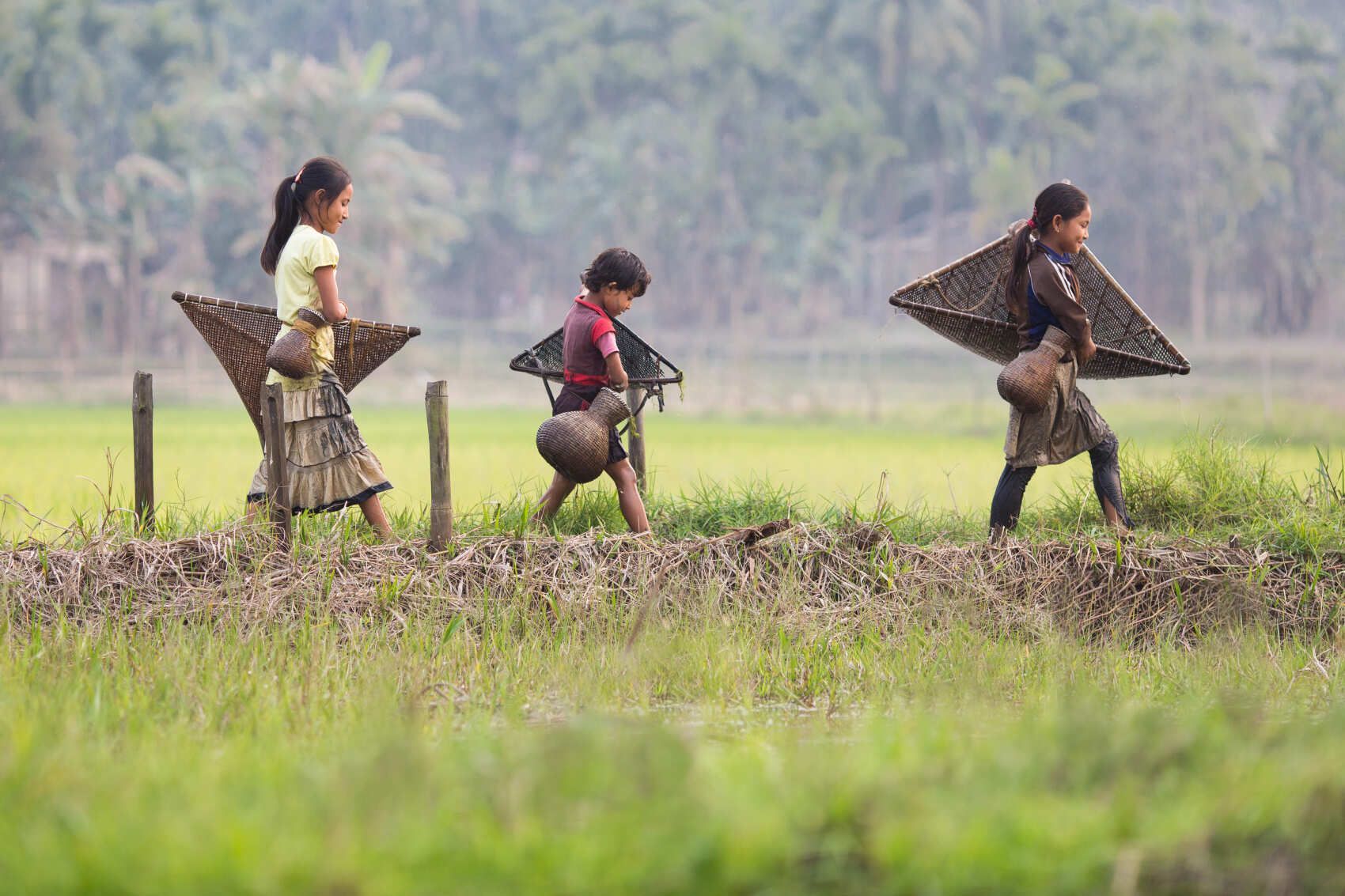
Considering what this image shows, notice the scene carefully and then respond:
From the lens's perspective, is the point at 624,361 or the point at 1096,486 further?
the point at 624,361

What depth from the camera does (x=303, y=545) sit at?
4926 millimetres

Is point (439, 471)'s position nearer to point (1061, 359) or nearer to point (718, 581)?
point (718, 581)

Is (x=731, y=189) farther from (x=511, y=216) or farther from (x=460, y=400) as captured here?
(x=460, y=400)

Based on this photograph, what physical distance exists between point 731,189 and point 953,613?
32.8 metres

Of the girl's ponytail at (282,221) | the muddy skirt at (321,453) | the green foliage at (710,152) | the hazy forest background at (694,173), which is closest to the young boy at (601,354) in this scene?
the muddy skirt at (321,453)

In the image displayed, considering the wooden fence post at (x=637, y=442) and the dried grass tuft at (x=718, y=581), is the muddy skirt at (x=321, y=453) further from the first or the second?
the wooden fence post at (x=637, y=442)

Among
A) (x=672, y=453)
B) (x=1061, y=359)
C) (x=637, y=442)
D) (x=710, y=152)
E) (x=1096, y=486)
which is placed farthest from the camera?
(x=710, y=152)

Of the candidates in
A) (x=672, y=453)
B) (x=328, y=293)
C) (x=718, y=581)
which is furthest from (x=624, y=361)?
(x=672, y=453)

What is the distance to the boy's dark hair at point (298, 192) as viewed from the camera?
4938 millimetres

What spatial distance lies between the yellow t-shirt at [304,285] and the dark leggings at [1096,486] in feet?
8.63

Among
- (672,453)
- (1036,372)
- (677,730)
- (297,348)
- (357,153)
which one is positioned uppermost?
(357,153)

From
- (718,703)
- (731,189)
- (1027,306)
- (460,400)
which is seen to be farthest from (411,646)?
(731,189)

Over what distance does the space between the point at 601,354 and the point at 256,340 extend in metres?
1.32

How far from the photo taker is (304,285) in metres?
4.94
